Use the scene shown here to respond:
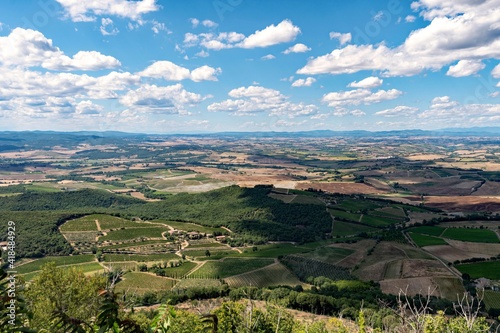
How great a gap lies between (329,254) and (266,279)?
33390mm

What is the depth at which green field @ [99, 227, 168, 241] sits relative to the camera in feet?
545

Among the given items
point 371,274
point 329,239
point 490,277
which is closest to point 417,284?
point 371,274

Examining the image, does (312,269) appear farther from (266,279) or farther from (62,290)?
(62,290)

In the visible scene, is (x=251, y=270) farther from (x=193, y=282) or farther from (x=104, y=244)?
(x=104, y=244)

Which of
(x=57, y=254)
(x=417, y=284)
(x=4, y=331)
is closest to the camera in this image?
(x=4, y=331)

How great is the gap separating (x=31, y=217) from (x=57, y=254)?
3949 centimetres

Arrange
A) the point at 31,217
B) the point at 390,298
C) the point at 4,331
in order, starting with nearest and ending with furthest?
the point at 4,331
the point at 390,298
the point at 31,217

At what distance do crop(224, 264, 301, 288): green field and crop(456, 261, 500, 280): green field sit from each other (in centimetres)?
5418

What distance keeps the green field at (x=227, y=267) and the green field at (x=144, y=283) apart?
10900 mm

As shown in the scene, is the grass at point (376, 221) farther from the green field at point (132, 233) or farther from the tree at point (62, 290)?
the tree at point (62, 290)

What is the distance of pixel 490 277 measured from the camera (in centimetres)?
10962

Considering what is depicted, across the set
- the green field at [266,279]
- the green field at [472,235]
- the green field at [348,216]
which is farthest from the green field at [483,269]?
the green field at [348,216]

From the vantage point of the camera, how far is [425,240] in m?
151

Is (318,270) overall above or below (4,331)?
below
